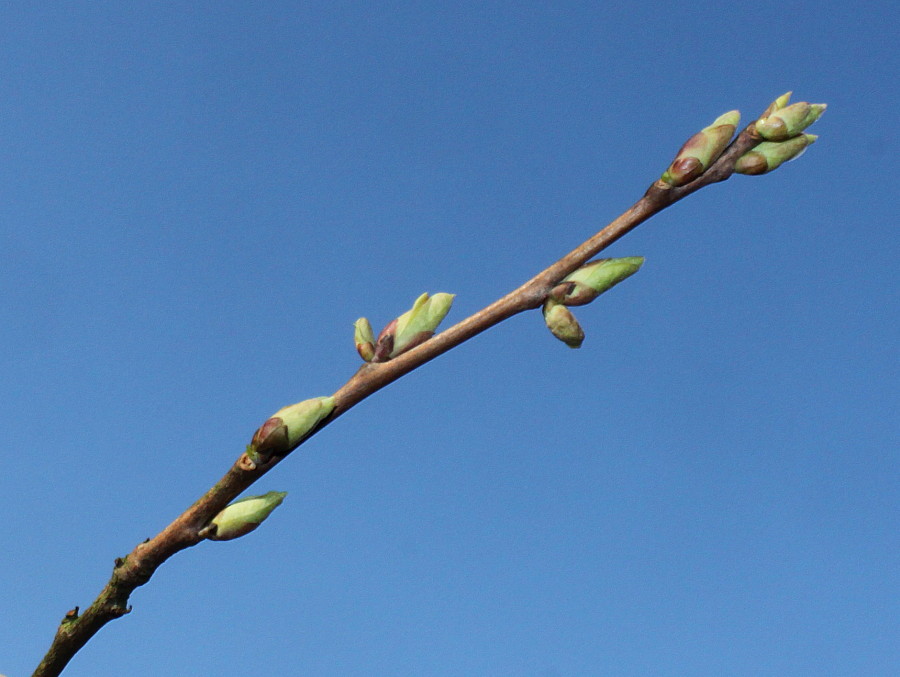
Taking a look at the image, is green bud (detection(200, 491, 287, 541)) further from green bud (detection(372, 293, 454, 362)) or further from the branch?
green bud (detection(372, 293, 454, 362))

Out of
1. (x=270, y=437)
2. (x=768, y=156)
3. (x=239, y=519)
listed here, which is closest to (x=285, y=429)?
(x=270, y=437)

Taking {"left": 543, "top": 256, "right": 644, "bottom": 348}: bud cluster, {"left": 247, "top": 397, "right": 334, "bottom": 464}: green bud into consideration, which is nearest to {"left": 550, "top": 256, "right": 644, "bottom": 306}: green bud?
{"left": 543, "top": 256, "right": 644, "bottom": 348}: bud cluster

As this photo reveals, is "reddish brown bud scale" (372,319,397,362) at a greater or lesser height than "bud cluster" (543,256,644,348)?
greater

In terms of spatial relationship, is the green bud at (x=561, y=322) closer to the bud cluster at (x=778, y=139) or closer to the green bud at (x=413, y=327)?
the green bud at (x=413, y=327)

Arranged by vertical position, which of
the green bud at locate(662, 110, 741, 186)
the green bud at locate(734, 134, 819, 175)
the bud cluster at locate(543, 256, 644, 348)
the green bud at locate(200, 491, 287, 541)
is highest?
the green bud at locate(662, 110, 741, 186)

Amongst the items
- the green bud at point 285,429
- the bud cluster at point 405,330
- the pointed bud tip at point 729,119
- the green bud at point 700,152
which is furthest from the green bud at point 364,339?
the pointed bud tip at point 729,119

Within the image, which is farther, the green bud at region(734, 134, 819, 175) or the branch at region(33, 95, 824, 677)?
the green bud at region(734, 134, 819, 175)

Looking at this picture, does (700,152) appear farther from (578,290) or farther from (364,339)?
(364,339)

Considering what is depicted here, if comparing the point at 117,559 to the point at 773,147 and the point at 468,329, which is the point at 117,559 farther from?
the point at 773,147
